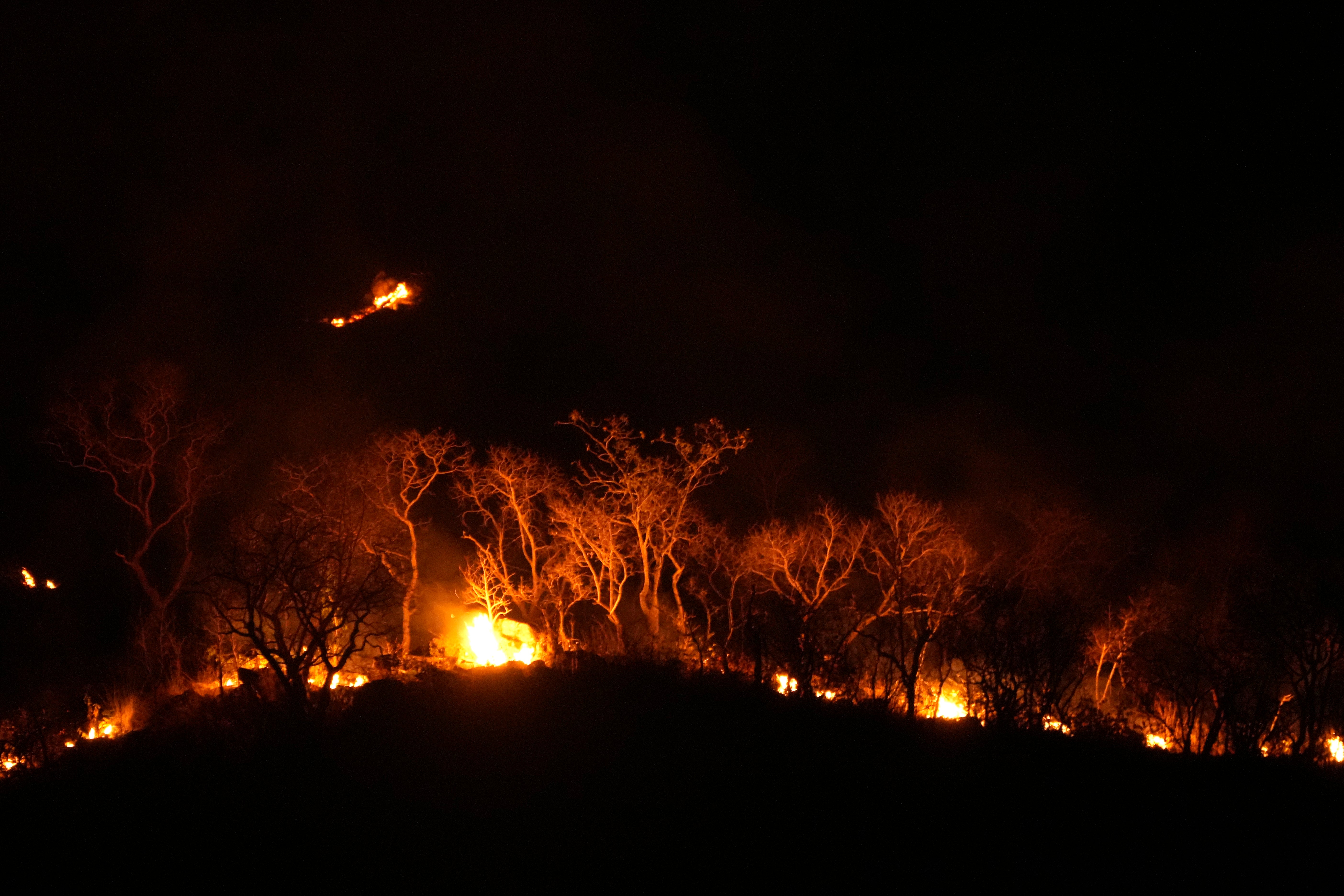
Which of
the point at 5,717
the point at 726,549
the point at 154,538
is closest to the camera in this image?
the point at 5,717

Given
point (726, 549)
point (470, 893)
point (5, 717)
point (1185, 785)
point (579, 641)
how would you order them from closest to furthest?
point (470, 893)
point (1185, 785)
point (5, 717)
point (579, 641)
point (726, 549)

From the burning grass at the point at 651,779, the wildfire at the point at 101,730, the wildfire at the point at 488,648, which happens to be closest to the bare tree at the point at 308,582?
the burning grass at the point at 651,779

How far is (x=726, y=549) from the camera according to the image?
23.4 meters

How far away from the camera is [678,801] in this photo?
6797 millimetres

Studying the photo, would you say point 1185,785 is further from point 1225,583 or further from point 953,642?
point 1225,583

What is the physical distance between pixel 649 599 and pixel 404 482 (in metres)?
7.88

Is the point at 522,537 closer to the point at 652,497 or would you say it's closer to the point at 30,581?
the point at 652,497

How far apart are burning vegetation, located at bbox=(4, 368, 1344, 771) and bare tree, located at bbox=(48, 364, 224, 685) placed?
13cm

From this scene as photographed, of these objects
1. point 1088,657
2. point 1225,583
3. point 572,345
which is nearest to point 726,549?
point 1088,657

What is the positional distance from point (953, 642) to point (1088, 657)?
18.7 ft

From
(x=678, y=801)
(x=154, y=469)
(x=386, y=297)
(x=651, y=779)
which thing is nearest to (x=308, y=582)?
(x=651, y=779)

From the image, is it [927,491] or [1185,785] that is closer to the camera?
[1185,785]

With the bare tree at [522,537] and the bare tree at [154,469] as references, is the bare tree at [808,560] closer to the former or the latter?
the bare tree at [522,537]

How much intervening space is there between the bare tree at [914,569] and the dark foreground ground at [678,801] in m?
10.2
